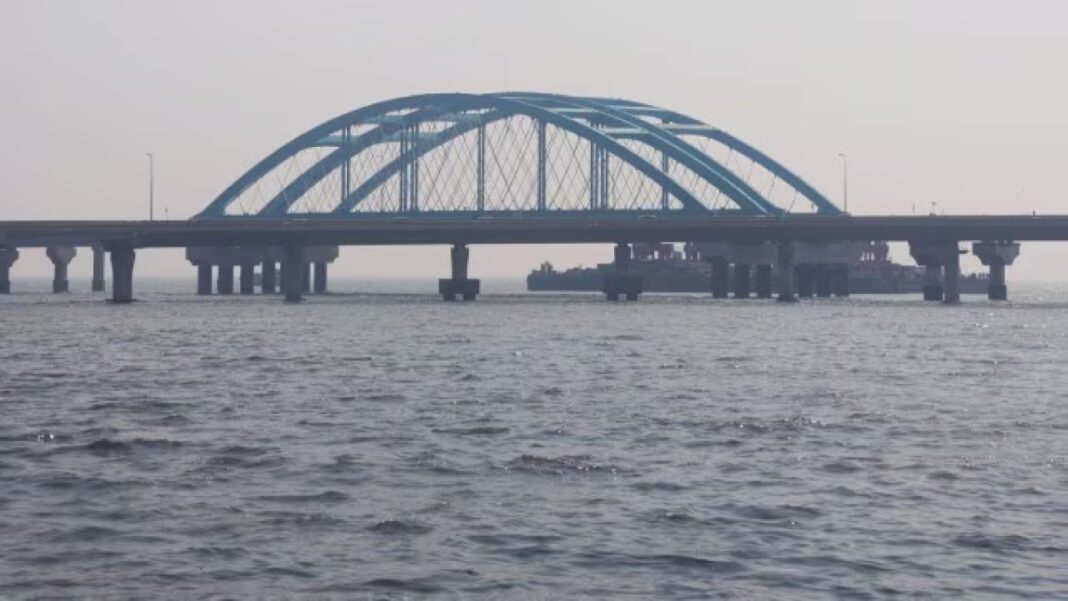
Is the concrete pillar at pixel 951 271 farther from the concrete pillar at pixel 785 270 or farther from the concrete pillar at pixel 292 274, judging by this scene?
the concrete pillar at pixel 292 274

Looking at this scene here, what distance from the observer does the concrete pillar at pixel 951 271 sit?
603 feet

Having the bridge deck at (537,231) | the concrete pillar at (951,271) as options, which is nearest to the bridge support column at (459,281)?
the bridge deck at (537,231)

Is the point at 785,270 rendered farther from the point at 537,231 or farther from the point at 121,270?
the point at 121,270

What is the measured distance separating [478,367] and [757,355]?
15.6 m

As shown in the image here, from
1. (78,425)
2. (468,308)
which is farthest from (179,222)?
(78,425)

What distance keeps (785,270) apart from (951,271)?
16185 millimetres

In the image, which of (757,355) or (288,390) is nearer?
(288,390)

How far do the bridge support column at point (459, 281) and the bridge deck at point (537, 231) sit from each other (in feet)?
11.2

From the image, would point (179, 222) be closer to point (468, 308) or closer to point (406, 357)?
point (468, 308)

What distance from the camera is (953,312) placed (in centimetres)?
17375

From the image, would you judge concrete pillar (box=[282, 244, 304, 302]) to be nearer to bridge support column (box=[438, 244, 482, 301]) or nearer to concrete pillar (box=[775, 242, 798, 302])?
bridge support column (box=[438, 244, 482, 301])

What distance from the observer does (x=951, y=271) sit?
191 metres

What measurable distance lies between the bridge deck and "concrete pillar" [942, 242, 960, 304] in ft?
18.3

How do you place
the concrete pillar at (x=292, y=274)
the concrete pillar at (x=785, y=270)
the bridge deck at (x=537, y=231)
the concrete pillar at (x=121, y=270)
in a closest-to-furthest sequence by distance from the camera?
1. the bridge deck at (x=537, y=231)
2. the concrete pillar at (x=121, y=270)
3. the concrete pillar at (x=785, y=270)
4. the concrete pillar at (x=292, y=274)
